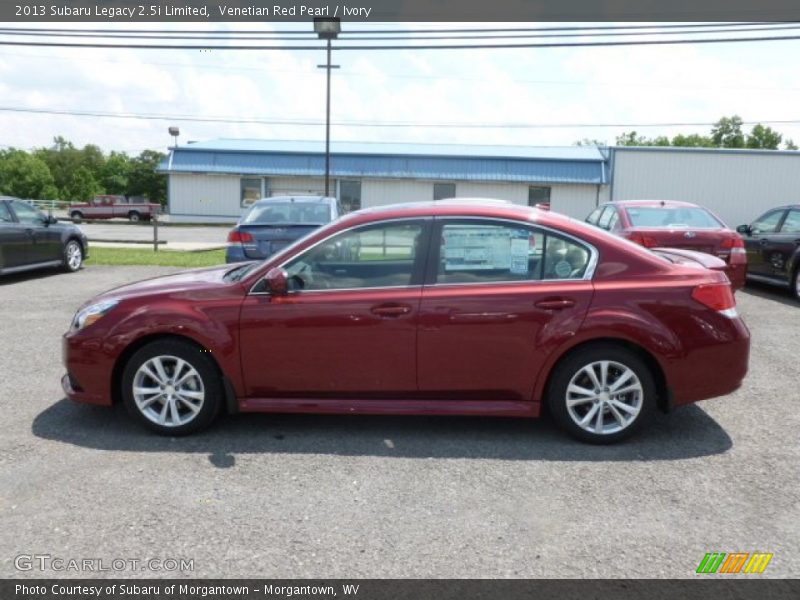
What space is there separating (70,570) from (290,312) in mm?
2006

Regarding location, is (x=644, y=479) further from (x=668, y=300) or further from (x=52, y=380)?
(x=52, y=380)

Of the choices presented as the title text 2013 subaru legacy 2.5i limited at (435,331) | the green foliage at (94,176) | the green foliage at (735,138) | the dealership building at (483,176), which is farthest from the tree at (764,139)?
the title text 2013 subaru legacy 2.5i limited at (435,331)

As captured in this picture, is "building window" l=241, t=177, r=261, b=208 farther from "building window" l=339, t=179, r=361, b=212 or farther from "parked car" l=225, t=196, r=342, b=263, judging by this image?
"parked car" l=225, t=196, r=342, b=263

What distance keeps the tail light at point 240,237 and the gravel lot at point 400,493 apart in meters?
4.10

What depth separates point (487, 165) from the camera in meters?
37.1

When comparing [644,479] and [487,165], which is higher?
[487,165]

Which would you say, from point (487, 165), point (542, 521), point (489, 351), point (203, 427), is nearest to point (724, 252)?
point (489, 351)

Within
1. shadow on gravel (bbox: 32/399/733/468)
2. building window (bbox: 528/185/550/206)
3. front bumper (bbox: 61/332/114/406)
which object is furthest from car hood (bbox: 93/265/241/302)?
building window (bbox: 528/185/550/206)

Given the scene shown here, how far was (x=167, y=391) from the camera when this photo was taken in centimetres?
452

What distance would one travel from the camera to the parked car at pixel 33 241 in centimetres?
1176

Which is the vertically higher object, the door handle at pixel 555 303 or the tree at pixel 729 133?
the tree at pixel 729 133

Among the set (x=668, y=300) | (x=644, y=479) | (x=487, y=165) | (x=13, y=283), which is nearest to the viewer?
(x=644, y=479)

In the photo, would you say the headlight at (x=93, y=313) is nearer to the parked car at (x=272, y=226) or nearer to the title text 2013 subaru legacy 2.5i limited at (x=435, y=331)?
the title text 2013 subaru legacy 2.5i limited at (x=435, y=331)

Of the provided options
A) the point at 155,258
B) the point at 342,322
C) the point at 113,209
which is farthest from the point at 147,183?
the point at 342,322
